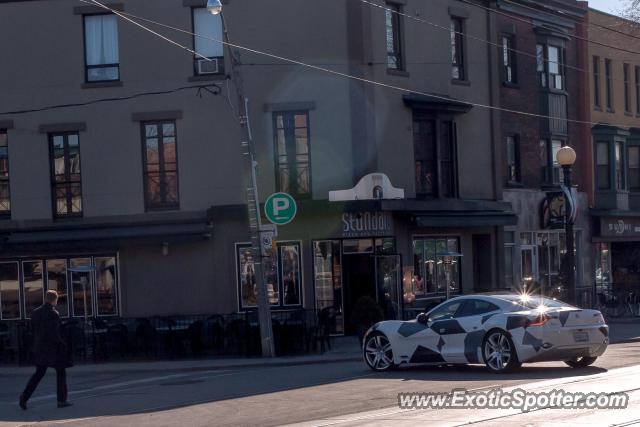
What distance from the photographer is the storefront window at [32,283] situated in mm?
32188

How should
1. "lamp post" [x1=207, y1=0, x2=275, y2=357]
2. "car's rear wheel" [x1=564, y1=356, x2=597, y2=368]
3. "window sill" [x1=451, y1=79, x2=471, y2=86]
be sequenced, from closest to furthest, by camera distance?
"car's rear wheel" [x1=564, y1=356, x2=597, y2=368] → "lamp post" [x1=207, y1=0, x2=275, y2=357] → "window sill" [x1=451, y1=79, x2=471, y2=86]

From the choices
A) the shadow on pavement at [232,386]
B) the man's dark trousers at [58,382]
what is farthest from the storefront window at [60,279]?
the man's dark trousers at [58,382]

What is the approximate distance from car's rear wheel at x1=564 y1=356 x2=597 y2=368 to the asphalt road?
0.59 ft

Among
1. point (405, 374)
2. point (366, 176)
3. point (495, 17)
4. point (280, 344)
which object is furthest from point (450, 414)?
point (495, 17)

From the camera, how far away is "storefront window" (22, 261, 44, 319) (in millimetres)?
32188

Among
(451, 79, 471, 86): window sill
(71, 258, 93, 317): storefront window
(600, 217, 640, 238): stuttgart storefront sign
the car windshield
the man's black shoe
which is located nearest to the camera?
the man's black shoe

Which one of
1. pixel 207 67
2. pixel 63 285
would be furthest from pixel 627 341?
pixel 63 285

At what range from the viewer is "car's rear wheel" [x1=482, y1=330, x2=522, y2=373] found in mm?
17906

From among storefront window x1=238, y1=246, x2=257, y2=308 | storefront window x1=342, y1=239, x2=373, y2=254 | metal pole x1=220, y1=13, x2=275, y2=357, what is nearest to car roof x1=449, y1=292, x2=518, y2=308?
metal pole x1=220, y1=13, x2=275, y2=357

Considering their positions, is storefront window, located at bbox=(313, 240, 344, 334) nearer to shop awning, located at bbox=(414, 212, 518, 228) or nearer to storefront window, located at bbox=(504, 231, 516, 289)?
shop awning, located at bbox=(414, 212, 518, 228)

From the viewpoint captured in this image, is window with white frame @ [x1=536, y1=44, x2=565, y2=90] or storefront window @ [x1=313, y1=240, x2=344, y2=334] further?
window with white frame @ [x1=536, y1=44, x2=565, y2=90]

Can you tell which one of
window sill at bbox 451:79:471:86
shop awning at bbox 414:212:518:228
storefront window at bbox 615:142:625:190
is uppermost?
window sill at bbox 451:79:471:86

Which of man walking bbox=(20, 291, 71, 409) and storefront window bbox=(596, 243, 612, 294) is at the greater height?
man walking bbox=(20, 291, 71, 409)

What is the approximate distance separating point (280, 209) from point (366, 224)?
5.98 m
